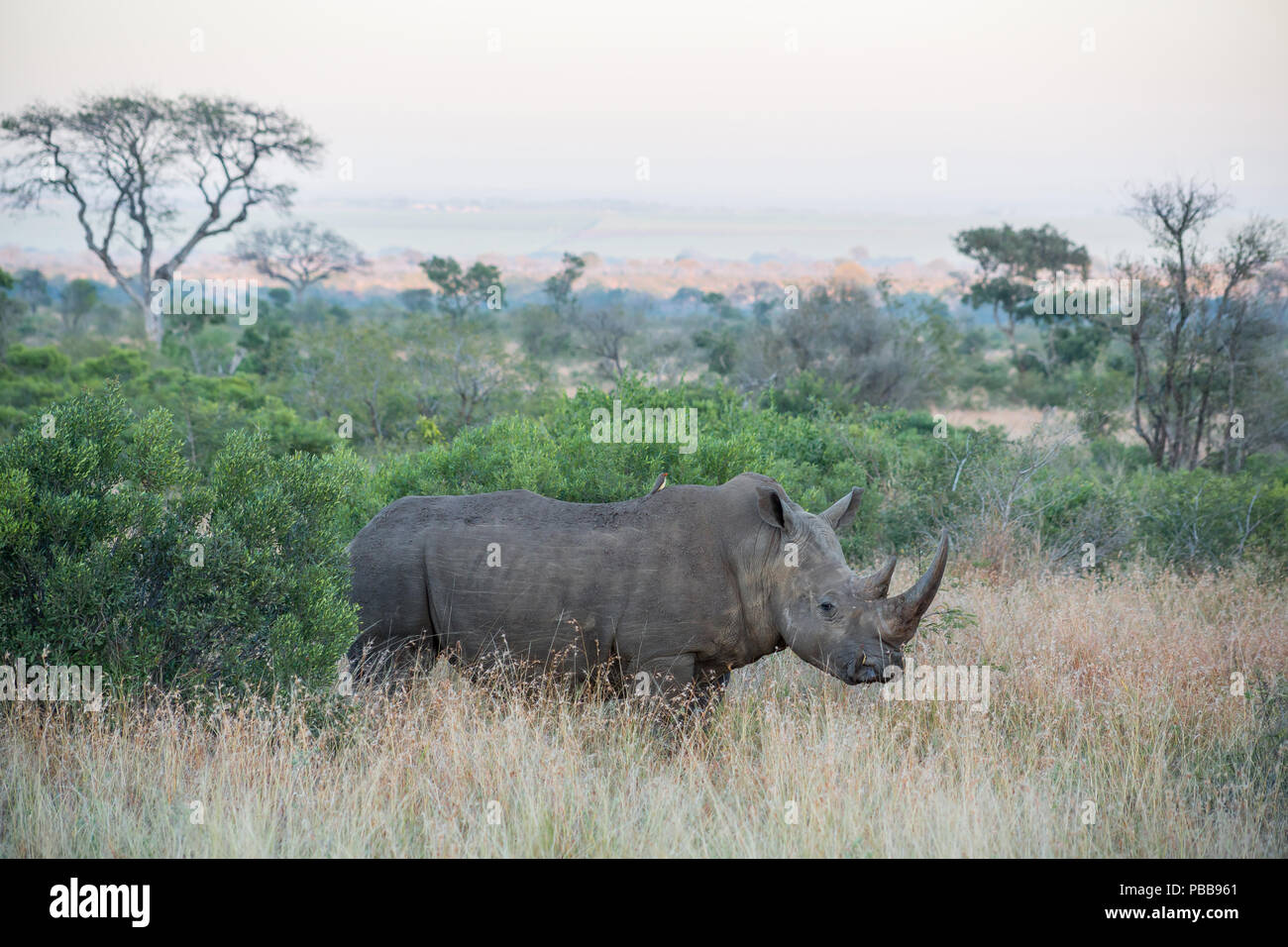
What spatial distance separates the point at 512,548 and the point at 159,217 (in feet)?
104

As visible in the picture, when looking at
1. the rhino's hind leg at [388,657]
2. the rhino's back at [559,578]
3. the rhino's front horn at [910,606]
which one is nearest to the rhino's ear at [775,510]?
the rhino's back at [559,578]

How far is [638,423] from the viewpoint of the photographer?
8.80 m

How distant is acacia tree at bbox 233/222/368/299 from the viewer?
5984 centimetres

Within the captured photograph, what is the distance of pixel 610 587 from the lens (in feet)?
19.5

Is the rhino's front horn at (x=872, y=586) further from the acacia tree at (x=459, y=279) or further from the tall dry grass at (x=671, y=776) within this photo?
the acacia tree at (x=459, y=279)

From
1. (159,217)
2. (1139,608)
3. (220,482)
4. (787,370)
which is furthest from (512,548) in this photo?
(159,217)

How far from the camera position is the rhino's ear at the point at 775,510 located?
19.2 ft

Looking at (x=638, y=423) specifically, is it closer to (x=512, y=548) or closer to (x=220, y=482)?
(x=512, y=548)

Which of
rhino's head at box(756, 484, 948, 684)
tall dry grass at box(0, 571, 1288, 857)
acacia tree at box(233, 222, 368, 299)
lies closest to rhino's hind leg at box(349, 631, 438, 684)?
tall dry grass at box(0, 571, 1288, 857)

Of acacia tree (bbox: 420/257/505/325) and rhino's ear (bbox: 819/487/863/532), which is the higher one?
acacia tree (bbox: 420/257/505/325)

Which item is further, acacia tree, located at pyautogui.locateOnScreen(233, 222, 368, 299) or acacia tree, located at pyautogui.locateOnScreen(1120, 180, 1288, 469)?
acacia tree, located at pyautogui.locateOnScreen(233, 222, 368, 299)

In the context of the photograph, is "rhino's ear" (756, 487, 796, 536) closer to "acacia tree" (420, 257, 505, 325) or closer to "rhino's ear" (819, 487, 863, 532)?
"rhino's ear" (819, 487, 863, 532)

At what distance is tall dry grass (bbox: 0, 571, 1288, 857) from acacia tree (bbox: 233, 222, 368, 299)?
58.8 meters

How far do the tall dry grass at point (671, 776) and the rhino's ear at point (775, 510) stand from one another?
1096 mm
